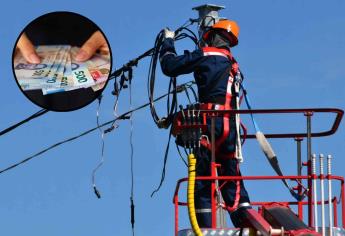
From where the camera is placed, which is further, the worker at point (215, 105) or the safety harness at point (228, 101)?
the safety harness at point (228, 101)

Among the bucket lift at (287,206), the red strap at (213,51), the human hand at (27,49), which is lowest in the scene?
the bucket lift at (287,206)

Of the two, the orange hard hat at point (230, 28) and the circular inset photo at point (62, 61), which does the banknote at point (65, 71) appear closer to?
the circular inset photo at point (62, 61)

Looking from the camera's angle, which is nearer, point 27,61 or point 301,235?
point 301,235

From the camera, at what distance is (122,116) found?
60.3 ft

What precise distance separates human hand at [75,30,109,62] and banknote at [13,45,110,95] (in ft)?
0.21

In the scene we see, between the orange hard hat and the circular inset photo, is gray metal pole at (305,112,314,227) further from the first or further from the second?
the circular inset photo

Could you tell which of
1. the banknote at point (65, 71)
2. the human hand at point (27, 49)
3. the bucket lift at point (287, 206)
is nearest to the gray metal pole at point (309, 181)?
the bucket lift at point (287, 206)

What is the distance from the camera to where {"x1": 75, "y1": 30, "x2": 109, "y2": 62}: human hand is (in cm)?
1744

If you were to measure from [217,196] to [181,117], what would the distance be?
1108 millimetres

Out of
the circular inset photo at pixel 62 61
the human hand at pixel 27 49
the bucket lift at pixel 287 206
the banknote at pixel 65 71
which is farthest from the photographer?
the banknote at pixel 65 71

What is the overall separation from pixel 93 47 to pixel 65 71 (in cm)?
66

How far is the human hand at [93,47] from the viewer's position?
57.2 feet

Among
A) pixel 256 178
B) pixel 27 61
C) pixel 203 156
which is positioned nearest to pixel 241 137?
pixel 203 156

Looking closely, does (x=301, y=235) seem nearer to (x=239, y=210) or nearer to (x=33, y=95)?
(x=239, y=210)
